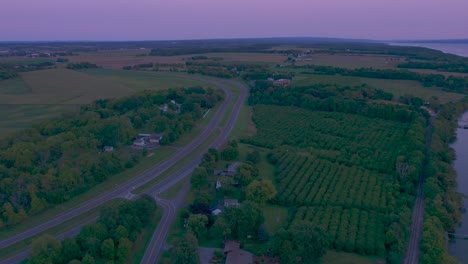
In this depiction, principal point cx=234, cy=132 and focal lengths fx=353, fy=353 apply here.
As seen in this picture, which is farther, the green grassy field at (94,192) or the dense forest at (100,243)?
the green grassy field at (94,192)

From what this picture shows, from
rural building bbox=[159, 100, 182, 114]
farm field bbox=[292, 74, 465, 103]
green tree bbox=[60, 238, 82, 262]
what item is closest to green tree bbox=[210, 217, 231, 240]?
green tree bbox=[60, 238, 82, 262]

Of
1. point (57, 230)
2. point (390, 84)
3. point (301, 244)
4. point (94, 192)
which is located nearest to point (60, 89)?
point (94, 192)

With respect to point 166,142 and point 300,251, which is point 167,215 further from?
point 166,142

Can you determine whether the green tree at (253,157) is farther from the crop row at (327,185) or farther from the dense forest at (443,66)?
the dense forest at (443,66)

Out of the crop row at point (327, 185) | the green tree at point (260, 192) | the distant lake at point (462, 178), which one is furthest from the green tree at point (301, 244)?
the distant lake at point (462, 178)

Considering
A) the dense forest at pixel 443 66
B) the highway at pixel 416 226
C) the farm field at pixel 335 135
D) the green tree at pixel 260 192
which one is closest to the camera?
the highway at pixel 416 226

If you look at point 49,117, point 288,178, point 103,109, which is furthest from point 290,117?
point 49,117

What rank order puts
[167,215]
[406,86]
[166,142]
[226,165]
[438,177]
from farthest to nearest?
[406,86]
[166,142]
[226,165]
[438,177]
[167,215]
